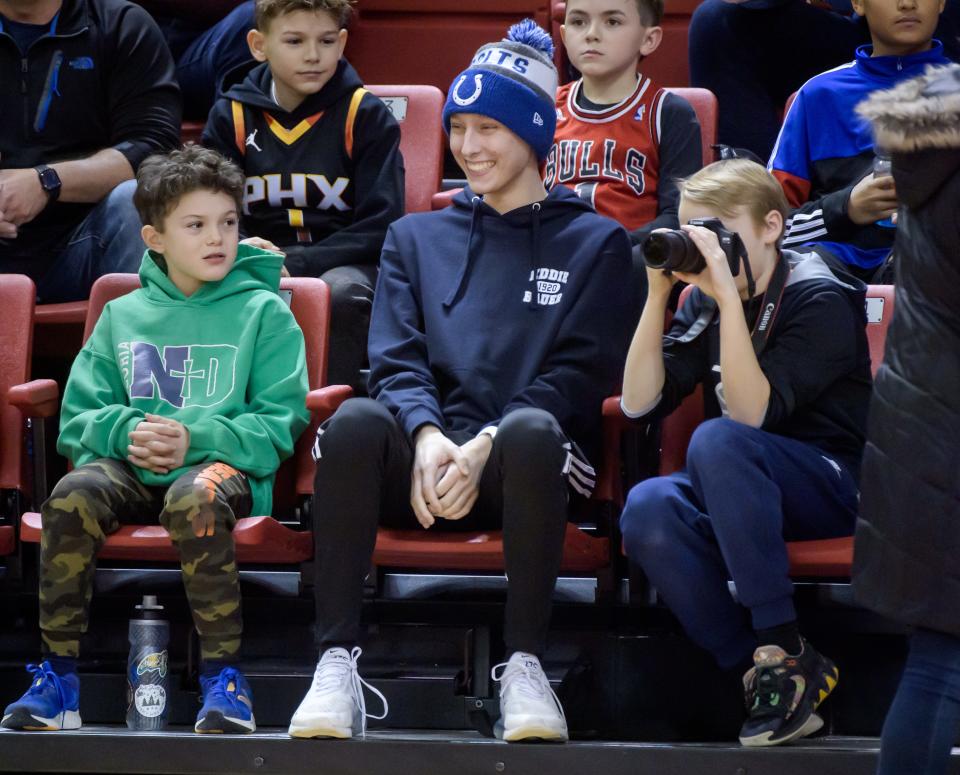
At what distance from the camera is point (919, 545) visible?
1911mm

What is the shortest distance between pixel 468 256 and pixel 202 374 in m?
0.58

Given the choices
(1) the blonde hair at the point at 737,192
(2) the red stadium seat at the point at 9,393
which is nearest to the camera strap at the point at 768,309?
→ (1) the blonde hair at the point at 737,192

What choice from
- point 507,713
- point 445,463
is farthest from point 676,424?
point 507,713

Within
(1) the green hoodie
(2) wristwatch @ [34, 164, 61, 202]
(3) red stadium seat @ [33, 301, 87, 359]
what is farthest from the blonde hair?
(2) wristwatch @ [34, 164, 61, 202]

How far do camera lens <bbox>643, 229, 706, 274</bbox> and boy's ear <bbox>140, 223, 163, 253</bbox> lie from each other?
111 cm

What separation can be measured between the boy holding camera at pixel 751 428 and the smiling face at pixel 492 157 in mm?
400

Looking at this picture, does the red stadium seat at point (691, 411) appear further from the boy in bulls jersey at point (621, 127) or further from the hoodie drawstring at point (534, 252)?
the boy in bulls jersey at point (621, 127)

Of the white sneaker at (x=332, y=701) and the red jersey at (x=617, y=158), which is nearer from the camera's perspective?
the white sneaker at (x=332, y=701)

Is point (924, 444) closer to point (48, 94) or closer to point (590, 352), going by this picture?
point (590, 352)

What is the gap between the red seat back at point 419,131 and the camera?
388 cm

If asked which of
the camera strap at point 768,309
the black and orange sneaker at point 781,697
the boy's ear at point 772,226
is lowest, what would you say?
the black and orange sneaker at point 781,697

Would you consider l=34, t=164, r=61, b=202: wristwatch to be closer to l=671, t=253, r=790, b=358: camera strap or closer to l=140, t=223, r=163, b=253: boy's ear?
l=140, t=223, r=163, b=253: boy's ear

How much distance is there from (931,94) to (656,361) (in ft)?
2.63

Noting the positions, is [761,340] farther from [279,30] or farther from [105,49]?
[105,49]
